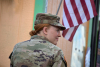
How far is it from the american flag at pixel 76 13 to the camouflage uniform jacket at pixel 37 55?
1.25 meters

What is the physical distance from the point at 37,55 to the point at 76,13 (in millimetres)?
1403

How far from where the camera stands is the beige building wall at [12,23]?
2.12m

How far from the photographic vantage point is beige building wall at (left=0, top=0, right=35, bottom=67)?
6.94ft

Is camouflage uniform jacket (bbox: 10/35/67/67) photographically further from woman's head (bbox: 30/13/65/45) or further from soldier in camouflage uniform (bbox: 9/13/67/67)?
woman's head (bbox: 30/13/65/45)

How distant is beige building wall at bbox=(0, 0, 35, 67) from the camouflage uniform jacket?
1.27m

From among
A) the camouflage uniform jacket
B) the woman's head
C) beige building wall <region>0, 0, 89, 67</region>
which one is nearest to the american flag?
beige building wall <region>0, 0, 89, 67</region>

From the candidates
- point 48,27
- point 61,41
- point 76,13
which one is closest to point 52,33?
point 48,27

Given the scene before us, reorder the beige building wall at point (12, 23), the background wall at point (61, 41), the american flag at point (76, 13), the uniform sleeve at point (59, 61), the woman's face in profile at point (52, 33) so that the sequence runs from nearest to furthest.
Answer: the uniform sleeve at point (59, 61) < the woman's face in profile at point (52, 33) < the american flag at point (76, 13) < the beige building wall at point (12, 23) < the background wall at point (61, 41)

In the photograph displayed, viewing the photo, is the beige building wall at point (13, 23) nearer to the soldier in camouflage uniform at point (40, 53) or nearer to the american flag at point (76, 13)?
the american flag at point (76, 13)

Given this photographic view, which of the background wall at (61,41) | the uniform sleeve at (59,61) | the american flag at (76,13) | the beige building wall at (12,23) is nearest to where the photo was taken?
the uniform sleeve at (59,61)

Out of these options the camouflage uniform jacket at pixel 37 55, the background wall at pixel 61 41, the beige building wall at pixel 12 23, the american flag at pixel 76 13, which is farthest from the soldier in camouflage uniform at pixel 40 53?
the background wall at pixel 61 41

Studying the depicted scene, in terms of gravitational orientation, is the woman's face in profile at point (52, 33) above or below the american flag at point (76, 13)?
below

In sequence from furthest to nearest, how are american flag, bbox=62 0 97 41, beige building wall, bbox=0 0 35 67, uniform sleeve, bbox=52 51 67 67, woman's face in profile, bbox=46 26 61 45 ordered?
1. beige building wall, bbox=0 0 35 67
2. american flag, bbox=62 0 97 41
3. woman's face in profile, bbox=46 26 61 45
4. uniform sleeve, bbox=52 51 67 67

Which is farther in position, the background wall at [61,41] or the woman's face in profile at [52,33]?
the background wall at [61,41]
